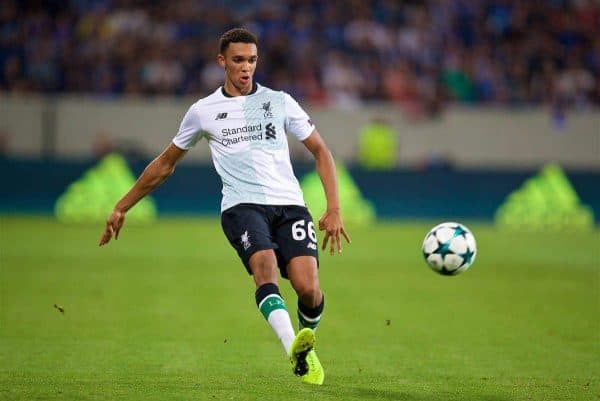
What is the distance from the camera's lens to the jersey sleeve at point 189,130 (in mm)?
7359

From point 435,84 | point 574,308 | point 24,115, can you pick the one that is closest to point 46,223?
point 24,115

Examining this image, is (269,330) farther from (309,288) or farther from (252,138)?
(252,138)

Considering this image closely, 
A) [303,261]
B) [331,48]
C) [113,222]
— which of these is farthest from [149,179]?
[331,48]

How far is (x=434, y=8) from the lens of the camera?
90.0 feet

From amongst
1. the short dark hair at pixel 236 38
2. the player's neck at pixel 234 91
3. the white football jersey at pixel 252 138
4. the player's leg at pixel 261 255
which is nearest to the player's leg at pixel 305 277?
the player's leg at pixel 261 255

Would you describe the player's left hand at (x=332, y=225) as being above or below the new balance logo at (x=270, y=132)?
below

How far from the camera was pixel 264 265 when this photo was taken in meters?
7.03

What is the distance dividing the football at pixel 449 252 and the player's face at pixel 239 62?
7.39ft

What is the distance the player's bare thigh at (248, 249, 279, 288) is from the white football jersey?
1.28 feet

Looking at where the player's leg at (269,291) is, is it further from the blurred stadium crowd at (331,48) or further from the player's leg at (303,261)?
the blurred stadium crowd at (331,48)

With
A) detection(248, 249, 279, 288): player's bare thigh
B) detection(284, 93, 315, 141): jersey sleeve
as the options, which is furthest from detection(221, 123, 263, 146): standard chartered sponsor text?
detection(248, 249, 279, 288): player's bare thigh

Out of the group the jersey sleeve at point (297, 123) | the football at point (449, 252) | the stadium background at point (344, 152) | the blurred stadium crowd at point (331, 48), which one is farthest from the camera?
the blurred stadium crowd at point (331, 48)

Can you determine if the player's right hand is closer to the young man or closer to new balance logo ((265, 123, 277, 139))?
the young man

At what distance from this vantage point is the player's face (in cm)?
722
